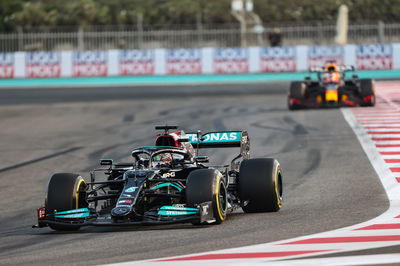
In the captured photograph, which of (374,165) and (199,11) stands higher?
(199,11)

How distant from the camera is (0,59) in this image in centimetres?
4731

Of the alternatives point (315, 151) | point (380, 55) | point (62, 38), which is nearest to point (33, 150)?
point (315, 151)

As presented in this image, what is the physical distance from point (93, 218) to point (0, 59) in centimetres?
3751

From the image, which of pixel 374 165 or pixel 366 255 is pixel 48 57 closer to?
pixel 374 165

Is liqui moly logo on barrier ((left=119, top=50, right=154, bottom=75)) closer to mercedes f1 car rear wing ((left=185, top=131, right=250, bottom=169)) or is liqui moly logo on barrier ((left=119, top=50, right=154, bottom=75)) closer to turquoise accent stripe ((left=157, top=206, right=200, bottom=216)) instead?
mercedes f1 car rear wing ((left=185, top=131, right=250, bottom=169))

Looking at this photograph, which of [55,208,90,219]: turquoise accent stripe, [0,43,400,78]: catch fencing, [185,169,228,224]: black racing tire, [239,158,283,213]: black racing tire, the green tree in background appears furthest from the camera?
the green tree in background

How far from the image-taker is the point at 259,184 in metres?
12.0

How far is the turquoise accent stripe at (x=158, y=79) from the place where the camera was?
4472cm

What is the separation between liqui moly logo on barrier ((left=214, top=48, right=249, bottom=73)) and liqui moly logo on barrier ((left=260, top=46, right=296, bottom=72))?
0.84 m

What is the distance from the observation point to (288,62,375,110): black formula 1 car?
28000 millimetres

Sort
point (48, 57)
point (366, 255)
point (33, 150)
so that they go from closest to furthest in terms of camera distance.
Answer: point (366, 255) → point (33, 150) → point (48, 57)

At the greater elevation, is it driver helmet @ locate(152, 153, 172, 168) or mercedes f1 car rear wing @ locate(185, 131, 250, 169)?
mercedes f1 car rear wing @ locate(185, 131, 250, 169)

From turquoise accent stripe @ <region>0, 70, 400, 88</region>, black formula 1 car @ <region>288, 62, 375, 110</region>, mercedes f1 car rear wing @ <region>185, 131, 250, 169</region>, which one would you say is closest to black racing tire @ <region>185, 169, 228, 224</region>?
mercedes f1 car rear wing @ <region>185, 131, 250, 169</region>

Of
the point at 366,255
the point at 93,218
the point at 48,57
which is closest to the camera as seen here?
the point at 366,255
